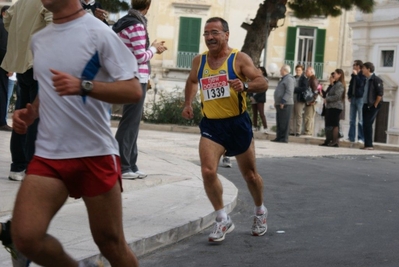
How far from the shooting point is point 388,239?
838 cm

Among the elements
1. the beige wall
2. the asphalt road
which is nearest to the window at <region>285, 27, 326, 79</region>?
the beige wall

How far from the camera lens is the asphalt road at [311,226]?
745 centimetres

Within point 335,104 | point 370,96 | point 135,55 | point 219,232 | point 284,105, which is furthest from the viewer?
point 284,105

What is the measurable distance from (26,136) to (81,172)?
4.43m

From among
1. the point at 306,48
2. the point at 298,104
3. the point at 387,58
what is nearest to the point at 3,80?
the point at 298,104

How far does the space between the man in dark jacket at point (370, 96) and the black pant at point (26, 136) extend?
43.3 ft

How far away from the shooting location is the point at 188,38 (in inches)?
2024

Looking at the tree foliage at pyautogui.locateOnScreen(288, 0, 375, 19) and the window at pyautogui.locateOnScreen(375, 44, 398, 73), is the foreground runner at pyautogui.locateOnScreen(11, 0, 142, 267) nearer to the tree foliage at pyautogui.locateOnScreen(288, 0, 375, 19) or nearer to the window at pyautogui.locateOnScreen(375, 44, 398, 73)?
the tree foliage at pyautogui.locateOnScreen(288, 0, 375, 19)

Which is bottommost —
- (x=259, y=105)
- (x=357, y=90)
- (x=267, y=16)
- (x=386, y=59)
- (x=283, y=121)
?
(x=283, y=121)

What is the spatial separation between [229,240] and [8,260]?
2412 mm

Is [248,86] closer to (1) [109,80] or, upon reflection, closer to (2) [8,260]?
(2) [8,260]

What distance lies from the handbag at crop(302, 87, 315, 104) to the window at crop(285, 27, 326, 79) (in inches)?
1078

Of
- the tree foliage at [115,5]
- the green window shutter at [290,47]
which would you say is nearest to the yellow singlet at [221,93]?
the tree foliage at [115,5]

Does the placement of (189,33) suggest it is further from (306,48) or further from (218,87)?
(218,87)
